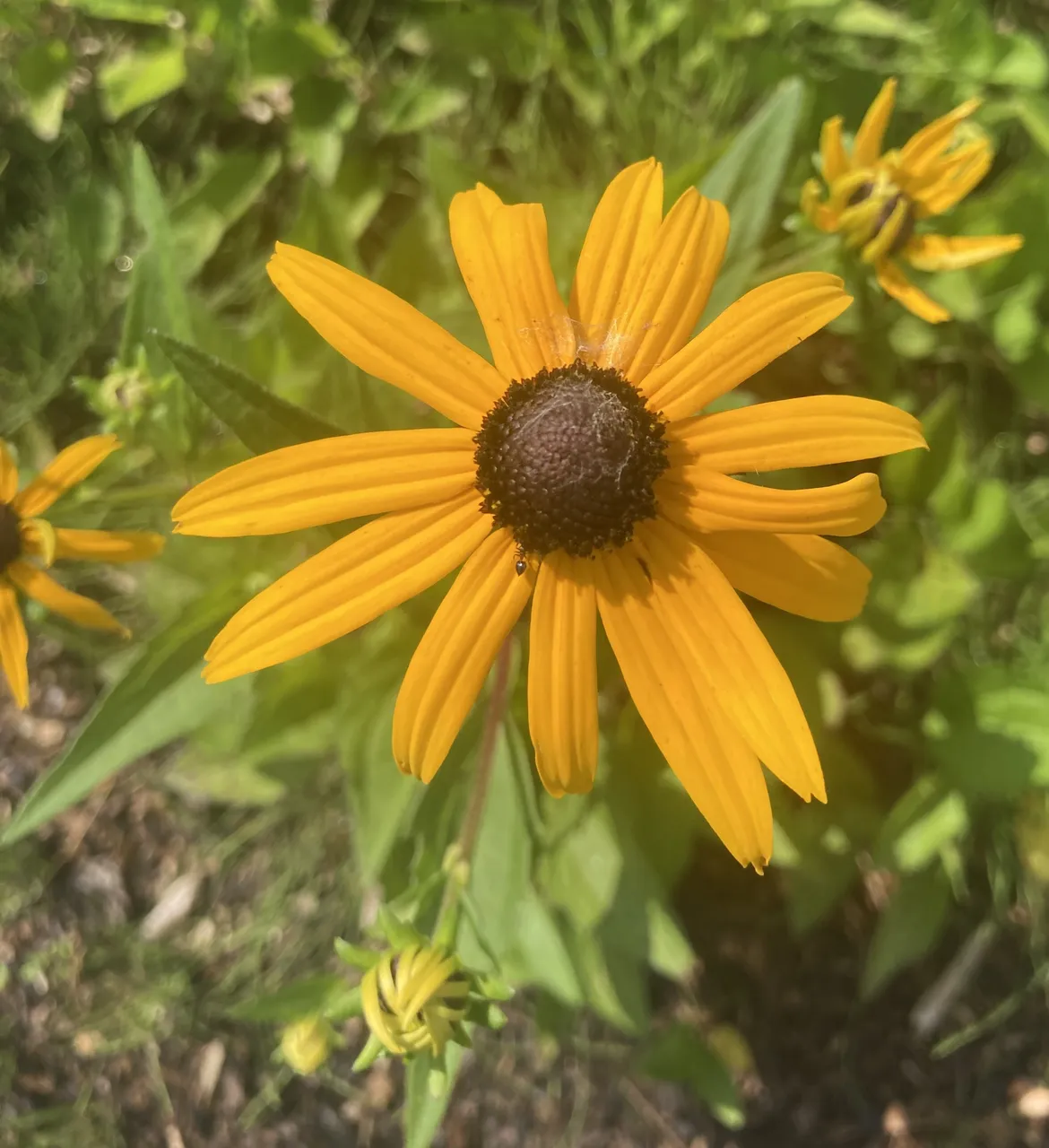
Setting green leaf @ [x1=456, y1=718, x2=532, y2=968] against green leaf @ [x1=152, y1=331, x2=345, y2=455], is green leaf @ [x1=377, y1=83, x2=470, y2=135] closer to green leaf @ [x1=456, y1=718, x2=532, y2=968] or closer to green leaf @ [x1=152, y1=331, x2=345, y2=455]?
green leaf @ [x1=152, y1=331, x2=345, y2=455]

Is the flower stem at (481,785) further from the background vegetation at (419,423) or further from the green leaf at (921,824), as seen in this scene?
the green leaf at (921,824)

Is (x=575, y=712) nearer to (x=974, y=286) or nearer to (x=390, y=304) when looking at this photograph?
(x=390, y=304)

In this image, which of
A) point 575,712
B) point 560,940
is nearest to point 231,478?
point 575,712

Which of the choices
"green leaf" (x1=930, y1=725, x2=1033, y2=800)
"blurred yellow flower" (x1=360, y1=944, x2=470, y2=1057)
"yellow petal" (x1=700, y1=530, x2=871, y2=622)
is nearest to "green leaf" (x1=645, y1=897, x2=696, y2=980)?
"green leaf" (x1=930, y1=725, x2=1033, y2=800)

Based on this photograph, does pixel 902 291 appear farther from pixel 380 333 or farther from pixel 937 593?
pixel 380 333

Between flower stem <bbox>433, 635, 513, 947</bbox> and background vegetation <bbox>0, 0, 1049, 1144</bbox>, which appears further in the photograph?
background vegetation <bbox>0, 0, 1049, 1144</bbox>

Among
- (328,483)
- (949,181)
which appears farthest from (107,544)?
(949,181)
